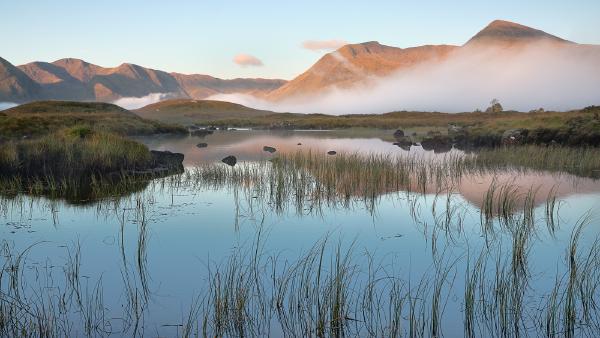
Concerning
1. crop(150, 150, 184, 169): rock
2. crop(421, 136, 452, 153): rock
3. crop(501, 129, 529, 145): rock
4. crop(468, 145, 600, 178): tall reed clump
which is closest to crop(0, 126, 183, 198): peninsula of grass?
crop(150, 150, 184, 169): rock

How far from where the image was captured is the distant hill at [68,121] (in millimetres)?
41500

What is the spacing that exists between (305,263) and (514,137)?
2881cm

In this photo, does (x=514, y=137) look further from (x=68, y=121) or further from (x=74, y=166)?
(x=68, y=121)

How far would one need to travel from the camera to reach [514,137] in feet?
107

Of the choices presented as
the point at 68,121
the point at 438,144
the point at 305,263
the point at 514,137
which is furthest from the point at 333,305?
the point at 68,121

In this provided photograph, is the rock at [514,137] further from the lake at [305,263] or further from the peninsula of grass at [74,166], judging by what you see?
the peninsula of grass at [74,166]

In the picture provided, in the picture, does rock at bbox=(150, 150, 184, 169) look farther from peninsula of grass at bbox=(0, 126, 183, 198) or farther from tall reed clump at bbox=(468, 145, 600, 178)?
tall reed clump at bbox=(468, 145, 600, 178)

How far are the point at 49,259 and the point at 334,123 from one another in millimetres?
93543

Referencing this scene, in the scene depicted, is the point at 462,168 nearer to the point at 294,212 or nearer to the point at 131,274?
the point at 294,212

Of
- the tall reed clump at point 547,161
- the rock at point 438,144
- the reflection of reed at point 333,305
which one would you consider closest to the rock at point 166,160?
the tall reed clump at point 547,161

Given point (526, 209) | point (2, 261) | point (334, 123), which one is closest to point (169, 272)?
point (2, 261)

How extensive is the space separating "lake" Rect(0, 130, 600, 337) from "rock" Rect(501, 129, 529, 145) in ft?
49.3

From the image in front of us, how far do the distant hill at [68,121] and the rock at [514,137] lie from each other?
78.5 feet

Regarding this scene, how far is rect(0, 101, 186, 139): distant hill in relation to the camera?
4150cm
